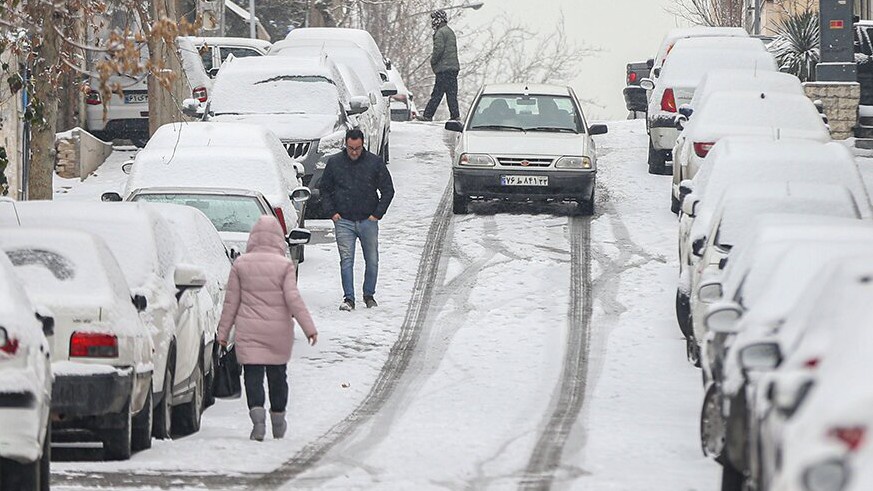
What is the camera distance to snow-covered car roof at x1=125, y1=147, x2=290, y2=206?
19.1 meters

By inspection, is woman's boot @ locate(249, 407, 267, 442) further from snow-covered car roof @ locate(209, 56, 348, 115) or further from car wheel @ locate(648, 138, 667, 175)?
car wheel @ locate(648, 138, 667, 175)

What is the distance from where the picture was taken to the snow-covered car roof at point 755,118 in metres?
22.5

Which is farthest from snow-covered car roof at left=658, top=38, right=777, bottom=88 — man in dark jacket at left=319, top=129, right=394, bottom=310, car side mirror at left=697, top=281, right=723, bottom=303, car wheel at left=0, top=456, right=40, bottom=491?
car wheel at left=0, top=456, right=40, bottom=491

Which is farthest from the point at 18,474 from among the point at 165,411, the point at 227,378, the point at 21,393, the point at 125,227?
the point at 227,378

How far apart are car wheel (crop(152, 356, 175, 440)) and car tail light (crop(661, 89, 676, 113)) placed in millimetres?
16019

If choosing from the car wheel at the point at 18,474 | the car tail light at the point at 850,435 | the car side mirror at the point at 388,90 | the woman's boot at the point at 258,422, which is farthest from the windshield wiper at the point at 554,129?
the car tail light at the point at 850,435

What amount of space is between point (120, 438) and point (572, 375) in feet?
18.4

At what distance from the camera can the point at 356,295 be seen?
765 inches

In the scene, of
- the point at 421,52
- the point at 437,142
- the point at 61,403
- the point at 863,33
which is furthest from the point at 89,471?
the point at 421,52

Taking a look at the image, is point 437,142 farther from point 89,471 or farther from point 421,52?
point 421,52

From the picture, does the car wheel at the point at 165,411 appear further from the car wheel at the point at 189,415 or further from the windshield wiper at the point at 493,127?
the windshield wiper at the point at 493,127

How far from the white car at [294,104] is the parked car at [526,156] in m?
1.61

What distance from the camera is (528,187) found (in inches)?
906

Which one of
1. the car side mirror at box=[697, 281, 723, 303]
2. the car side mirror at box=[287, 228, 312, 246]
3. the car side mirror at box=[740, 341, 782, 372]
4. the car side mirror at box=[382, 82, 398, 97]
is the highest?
the car side mirror at box=[740, 341, 782, 372]
